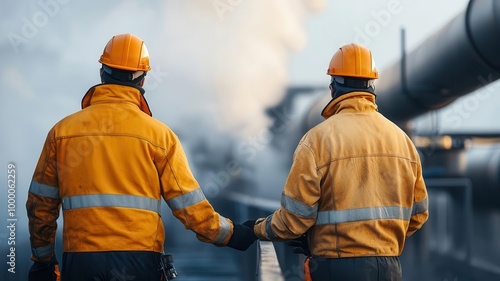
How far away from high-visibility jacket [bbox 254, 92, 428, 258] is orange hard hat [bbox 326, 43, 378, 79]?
131 millimetres

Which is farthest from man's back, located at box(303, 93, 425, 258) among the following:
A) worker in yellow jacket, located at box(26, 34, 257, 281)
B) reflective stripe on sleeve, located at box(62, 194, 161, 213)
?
reflective stripe on sleeve, located at box(62, 194, 161, 213)

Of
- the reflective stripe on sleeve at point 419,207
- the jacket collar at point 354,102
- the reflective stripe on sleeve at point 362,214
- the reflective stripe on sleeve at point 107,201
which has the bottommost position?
the reflective stripe on sleeve at point 419,207

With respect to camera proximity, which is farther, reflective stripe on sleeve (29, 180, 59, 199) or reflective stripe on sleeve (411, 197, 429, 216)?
reflective stripe on sleeve (411, 197, 429, 216)

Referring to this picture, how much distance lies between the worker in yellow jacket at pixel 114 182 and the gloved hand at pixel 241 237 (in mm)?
266

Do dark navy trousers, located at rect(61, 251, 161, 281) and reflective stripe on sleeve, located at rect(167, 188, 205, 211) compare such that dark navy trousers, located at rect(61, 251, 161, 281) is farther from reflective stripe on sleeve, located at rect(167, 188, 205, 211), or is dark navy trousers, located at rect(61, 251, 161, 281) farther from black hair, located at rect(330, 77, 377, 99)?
black hair, located at rect(330, 77, 377, 99)

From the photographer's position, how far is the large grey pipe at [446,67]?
4961 millimetres

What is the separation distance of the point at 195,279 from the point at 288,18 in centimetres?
292

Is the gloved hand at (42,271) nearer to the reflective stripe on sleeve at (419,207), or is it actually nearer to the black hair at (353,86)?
the black hair at (353,86)

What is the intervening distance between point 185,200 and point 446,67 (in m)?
3.23

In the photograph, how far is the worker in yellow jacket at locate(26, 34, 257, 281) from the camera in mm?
2930

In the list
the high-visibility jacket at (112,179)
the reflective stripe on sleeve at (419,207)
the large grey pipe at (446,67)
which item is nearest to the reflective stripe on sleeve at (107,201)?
the high-visibility jacket at (112,179)

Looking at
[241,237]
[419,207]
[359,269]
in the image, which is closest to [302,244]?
[241,237]

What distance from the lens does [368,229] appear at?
3.02 m

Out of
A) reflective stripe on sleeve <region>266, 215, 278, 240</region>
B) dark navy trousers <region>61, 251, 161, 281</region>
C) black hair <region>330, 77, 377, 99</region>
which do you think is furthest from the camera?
reflective stripe on sleeve <region>266, 215, 278, 240</region>
